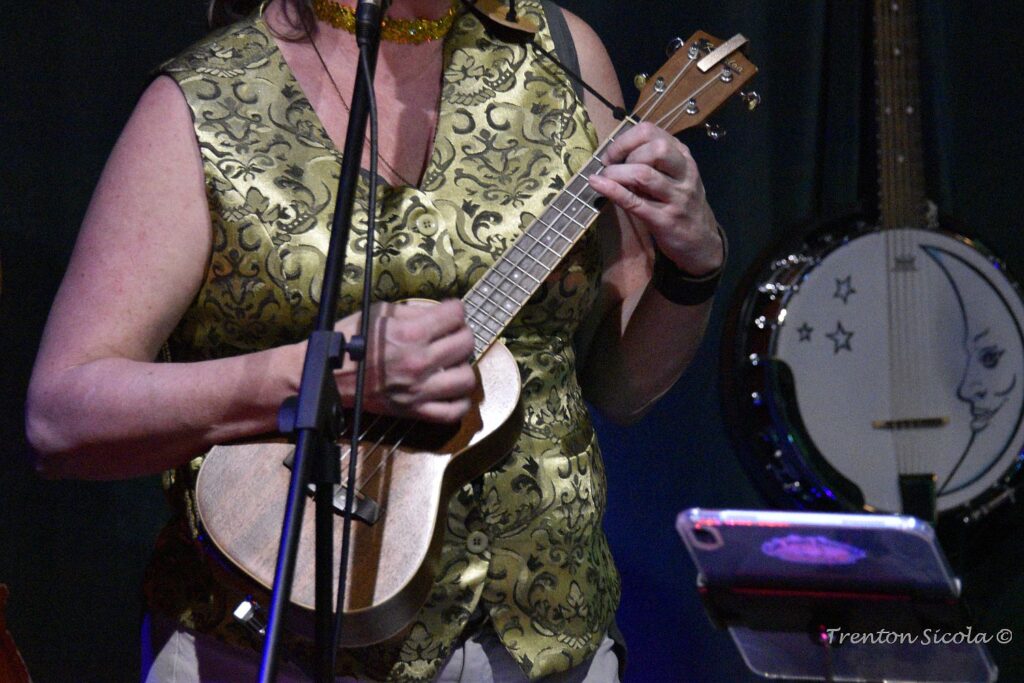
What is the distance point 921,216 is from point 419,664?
3.91ft

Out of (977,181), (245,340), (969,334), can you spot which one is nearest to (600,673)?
(245,340)

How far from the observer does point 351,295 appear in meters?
1.31

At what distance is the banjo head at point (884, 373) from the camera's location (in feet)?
6.41

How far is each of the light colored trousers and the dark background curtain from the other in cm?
74

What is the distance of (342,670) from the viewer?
1258mm

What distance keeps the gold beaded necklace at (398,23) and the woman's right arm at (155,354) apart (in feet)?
0.73

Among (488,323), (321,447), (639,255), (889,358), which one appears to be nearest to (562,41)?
(639,255)

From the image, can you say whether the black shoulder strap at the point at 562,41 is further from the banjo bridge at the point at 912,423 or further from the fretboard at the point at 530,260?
the banjo bridge at the point at 912,423

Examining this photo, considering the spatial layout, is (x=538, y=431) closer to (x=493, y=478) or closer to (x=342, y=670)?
(x=493, y=478)

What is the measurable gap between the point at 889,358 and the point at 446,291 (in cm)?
96

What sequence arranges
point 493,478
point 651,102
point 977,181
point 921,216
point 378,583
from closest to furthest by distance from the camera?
1. point 378,583
2. point 493,478
3. point 651,102
4. point 921,216
5. point 977,181

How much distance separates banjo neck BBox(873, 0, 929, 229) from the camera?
2.01 meters

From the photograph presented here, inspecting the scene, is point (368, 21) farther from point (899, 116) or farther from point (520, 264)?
point (899, 116)

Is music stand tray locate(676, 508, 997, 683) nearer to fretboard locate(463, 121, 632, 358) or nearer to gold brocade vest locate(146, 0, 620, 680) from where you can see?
gold brocade vest locate(146, 0, 620, 680)
